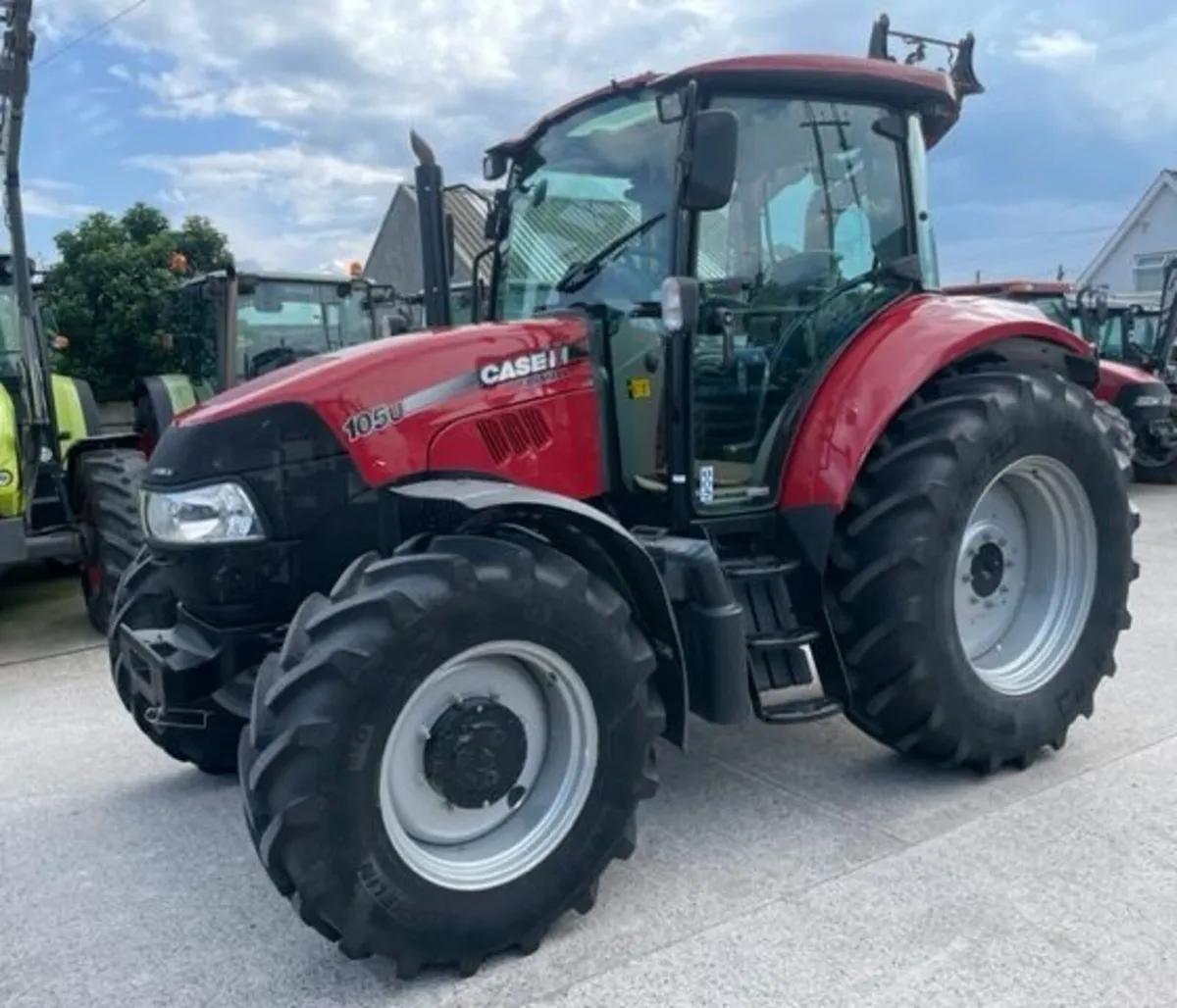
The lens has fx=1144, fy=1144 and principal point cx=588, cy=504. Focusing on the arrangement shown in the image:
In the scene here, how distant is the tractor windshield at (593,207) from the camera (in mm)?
3434

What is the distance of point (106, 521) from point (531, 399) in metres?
3.64

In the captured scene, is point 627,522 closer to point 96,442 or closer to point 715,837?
point 715,837

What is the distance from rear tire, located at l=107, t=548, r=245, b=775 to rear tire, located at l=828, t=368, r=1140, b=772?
1.99 m

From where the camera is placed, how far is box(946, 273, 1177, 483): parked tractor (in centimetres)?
1141

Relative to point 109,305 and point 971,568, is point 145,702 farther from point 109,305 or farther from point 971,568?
point 109,305

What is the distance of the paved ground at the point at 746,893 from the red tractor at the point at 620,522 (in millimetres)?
176

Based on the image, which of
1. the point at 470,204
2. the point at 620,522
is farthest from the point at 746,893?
the point at 470,204

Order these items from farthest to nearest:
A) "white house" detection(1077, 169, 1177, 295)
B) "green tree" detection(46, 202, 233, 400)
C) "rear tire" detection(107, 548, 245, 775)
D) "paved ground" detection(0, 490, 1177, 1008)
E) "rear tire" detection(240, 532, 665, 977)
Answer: "white house" detection(1077, 169, 1177, 295), "green tree" detection(46, 202, 233, 400), "rear tire" detection(107, 548, 245, 775), "paved ground" detection(0, 490, 1177, 1008), "rear tire" detection(240, 532, 665, 977)

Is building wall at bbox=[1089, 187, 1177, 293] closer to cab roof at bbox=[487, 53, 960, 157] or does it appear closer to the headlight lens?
cab roof at bbox=[487, 53, 960, 157]

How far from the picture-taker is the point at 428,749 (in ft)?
8.97

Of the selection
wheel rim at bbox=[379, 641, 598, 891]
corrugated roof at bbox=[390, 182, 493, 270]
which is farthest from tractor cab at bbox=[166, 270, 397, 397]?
wheel rim at bbox=[379, 641, 598, 891]

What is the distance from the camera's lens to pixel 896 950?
269cm

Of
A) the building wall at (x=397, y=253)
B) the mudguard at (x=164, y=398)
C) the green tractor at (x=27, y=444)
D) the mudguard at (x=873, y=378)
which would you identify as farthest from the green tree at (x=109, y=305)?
the mudguard at (x=873, y=378)

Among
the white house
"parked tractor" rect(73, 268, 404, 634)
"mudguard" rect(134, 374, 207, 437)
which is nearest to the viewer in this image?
"mudguard" rect(134, 374, 207, 437)
